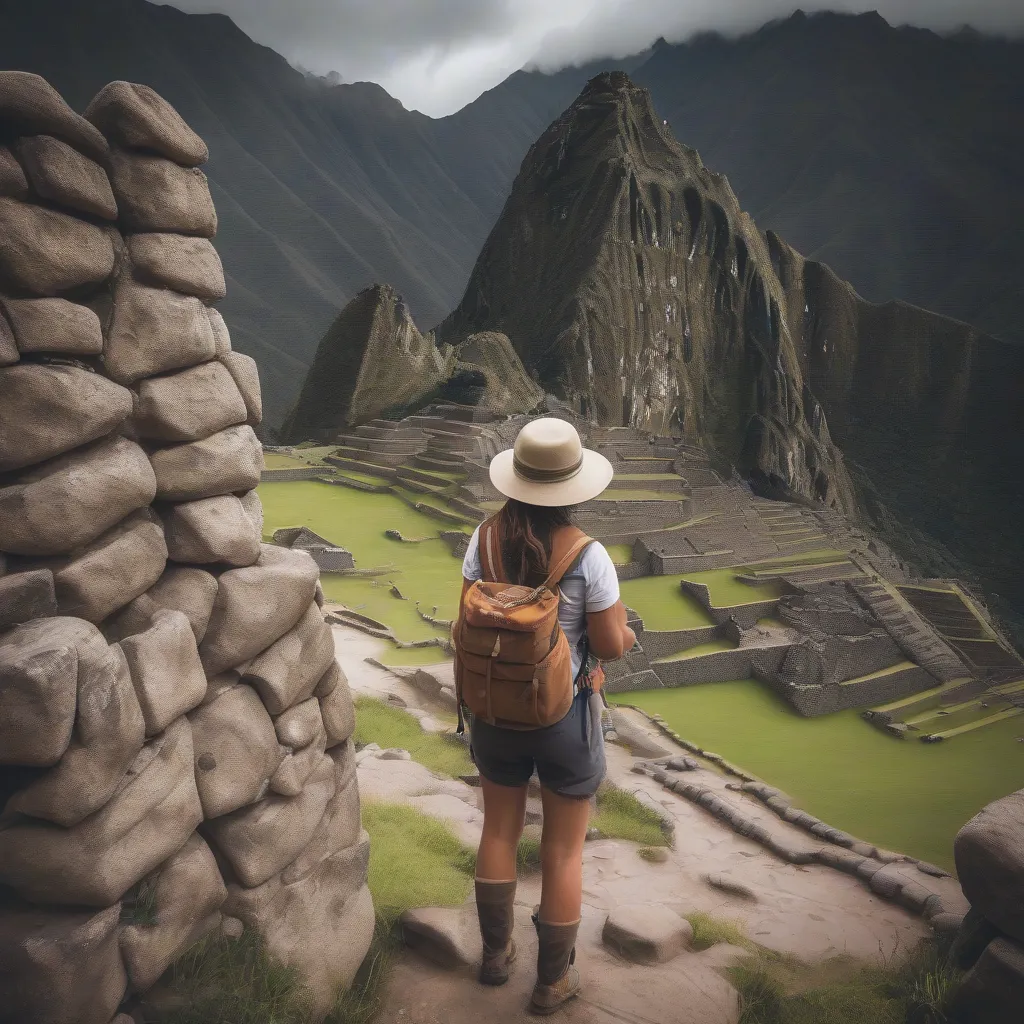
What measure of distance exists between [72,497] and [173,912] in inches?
43.8

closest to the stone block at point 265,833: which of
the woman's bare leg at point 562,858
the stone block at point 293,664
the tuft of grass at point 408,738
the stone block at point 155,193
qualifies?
the stone block at point 293,664

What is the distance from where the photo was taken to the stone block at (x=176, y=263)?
6.94 ft

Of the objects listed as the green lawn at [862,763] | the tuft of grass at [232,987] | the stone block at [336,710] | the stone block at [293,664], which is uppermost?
the stone block at [293,664]

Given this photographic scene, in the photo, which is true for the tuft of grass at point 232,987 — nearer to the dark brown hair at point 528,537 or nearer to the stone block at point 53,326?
the dark brown hair at point 528,537

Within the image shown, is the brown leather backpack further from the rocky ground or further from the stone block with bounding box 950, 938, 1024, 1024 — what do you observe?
the stone block with bounding box 950, 938, 1024, 1024

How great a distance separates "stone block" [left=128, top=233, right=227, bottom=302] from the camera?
6.94ft

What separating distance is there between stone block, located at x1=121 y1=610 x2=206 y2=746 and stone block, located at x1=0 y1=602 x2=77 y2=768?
8.5 inches

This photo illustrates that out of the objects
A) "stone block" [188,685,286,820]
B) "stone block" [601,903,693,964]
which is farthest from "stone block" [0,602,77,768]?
"stone block" [601,903,693,964]

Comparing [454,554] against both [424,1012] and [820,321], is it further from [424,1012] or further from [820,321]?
[820,321]

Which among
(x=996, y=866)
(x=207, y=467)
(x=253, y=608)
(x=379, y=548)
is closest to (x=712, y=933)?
(x=996, y=866)

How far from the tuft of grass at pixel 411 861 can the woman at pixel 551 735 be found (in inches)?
26.3

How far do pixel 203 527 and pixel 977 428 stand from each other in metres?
36.6

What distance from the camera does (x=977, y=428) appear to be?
3244cm

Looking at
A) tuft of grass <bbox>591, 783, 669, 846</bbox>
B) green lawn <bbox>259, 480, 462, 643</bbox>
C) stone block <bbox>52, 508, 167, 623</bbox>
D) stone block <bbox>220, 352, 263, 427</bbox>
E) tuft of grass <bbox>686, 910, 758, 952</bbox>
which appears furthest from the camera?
green lawn <bbox>259, 480, 462, 643</bbox>
